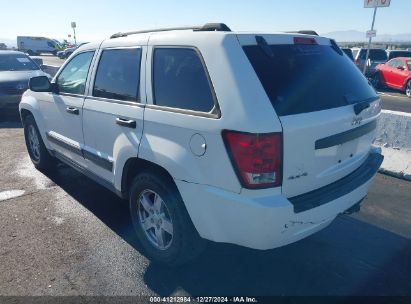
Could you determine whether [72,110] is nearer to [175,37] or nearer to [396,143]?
[175,37]

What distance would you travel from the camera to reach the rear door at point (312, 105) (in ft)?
8.20

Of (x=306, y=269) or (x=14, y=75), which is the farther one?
(x=14, y=75)

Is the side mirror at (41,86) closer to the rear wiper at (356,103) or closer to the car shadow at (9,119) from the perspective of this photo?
the rear wiper at (356,103)

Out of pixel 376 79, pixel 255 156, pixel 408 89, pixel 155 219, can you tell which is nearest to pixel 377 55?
pixel 376 79

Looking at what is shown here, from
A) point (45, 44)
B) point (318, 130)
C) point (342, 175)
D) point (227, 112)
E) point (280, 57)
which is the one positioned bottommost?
point (45, 44)

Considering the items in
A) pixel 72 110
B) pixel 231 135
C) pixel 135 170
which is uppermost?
pixel 231 135

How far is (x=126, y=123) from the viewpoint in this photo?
10.5 ft

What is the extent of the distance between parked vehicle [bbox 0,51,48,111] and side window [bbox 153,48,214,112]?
804cm

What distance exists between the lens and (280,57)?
2.70 m

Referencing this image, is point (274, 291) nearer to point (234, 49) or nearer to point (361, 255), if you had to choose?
point (361, 255)

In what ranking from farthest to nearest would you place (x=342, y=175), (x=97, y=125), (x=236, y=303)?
(x=97, y=125)
(x=342, y=175)
(x=236, y=303)

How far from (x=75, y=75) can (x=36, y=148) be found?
2023 mm

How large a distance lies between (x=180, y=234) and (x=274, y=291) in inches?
35.6

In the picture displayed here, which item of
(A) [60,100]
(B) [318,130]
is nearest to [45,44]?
(A) [60,100]
